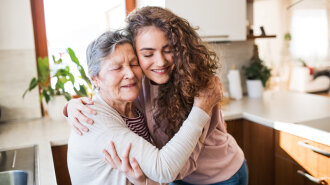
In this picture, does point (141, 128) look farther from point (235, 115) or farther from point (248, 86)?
point (248, 86)

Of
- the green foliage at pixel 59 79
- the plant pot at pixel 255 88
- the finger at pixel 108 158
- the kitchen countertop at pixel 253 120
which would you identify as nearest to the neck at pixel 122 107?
the finger at pixel 108 158

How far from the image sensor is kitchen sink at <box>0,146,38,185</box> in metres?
1.20

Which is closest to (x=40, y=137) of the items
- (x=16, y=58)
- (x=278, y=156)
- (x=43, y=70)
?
(x=43, y=70)

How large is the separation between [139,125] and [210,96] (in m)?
0.29

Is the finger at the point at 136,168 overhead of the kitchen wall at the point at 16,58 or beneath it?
beneath

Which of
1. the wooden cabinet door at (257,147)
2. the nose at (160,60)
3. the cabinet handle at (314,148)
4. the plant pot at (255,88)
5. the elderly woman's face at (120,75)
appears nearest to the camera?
the elderly woman's face at (120,75)

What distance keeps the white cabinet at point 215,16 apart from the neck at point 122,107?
40.7 inches

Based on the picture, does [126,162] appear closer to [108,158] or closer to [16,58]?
[108,158]

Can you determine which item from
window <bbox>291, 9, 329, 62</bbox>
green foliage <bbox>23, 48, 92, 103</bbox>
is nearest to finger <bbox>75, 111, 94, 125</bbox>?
green foliage <bbox>23, 48, 92, 103</bbox>

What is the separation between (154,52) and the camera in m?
1.02

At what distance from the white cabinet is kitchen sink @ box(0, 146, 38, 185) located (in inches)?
50.2

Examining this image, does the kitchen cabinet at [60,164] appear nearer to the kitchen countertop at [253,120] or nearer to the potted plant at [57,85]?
the kitchen countertop at [253,120]

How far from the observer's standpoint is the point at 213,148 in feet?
3.98

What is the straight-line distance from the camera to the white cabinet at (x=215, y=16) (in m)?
1.98
